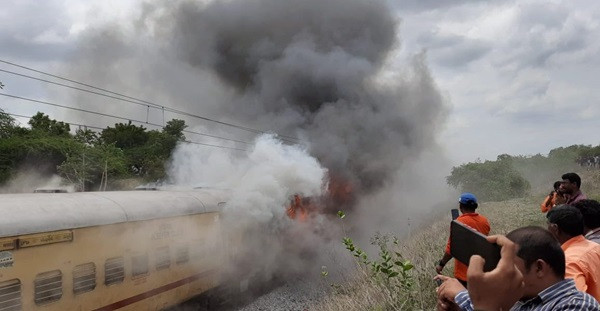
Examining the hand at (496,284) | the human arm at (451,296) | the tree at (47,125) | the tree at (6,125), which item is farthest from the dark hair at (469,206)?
the tree at (47,125)

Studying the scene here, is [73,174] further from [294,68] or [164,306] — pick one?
[164,306]

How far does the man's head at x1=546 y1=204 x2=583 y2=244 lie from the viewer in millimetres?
3336

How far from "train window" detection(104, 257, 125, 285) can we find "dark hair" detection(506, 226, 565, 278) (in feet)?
20.5

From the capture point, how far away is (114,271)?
704 centimetres

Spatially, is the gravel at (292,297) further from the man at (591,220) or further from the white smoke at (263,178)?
the man at (591,220)

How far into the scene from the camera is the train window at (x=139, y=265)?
7.42 m

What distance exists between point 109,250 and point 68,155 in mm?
24392

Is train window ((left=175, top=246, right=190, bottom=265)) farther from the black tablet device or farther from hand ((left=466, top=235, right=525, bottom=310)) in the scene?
hand ((left=466, top=235, right=525, bottom=310))

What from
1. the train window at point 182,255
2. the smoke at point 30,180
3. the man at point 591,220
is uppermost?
the smoke at point 30,180

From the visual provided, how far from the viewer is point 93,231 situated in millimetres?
6762

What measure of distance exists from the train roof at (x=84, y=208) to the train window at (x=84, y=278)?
1.88ft

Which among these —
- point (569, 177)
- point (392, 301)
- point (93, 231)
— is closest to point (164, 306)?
point (93, 231)

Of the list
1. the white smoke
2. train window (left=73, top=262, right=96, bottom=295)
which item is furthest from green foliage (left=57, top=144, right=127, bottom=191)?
train window (left=73, top=262, right=96, bottom=295)

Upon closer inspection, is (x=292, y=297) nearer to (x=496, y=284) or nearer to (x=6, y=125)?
(x=496, y=284)
